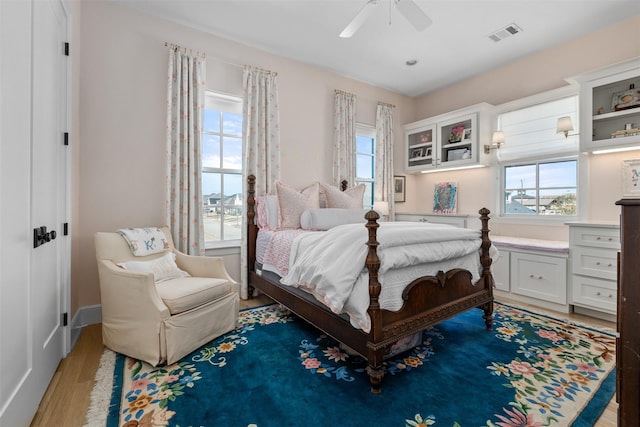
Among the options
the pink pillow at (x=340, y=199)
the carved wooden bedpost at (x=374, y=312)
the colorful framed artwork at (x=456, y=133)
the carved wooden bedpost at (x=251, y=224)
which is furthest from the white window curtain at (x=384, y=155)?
the carved wooden bedpost at (x=374, y=312)

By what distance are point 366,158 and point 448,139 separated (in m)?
1.28

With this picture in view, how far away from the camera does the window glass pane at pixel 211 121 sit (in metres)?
3.40

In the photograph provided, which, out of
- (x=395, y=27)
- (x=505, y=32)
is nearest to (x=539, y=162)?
(x=505, y=32)

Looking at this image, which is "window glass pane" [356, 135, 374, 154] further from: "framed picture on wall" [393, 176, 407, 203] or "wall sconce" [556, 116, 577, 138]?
"wall sconce" [556, 116, 577, 138]

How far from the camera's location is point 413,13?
2.17 m

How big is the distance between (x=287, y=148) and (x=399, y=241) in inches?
95.2

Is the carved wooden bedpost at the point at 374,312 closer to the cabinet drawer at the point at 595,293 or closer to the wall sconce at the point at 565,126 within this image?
the cabinet drawer at the point at 595,293

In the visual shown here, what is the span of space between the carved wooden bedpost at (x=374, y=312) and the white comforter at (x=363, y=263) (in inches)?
1.6

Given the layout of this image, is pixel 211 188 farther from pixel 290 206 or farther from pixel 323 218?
pixel 323 218

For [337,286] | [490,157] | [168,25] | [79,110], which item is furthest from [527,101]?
[79,110]

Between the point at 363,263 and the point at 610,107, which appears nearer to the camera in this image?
the point at 363,263

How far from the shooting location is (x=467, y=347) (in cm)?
222

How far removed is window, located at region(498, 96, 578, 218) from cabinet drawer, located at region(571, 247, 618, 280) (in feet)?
2.42

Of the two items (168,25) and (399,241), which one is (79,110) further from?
(399,241)
